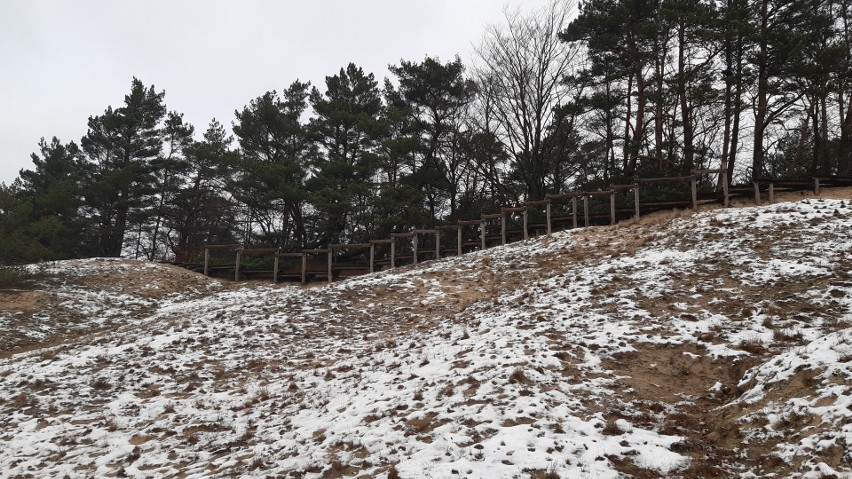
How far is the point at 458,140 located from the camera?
34125 millimetres

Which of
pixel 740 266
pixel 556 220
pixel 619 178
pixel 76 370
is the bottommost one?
pixel 76 370

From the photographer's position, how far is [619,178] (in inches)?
1001

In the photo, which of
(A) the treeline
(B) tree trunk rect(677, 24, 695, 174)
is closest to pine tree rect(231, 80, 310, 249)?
(A) the treeline

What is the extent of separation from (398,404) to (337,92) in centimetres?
3285

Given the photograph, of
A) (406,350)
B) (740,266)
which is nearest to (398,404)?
(406,350)

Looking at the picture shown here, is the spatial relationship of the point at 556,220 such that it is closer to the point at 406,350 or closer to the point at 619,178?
the point at 619,178

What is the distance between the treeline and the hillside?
12.4 metres

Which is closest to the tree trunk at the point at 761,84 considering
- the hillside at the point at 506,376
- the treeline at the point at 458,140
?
the treeline at the point at 458,140

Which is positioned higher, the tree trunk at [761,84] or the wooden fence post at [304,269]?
the tree trunk at [761,84]

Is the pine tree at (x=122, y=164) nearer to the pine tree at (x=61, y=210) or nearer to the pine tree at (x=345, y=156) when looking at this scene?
the pine tree at (x=61, y=210)

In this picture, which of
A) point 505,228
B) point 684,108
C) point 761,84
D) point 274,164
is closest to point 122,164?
point 274,164

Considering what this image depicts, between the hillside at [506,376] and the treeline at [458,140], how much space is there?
1245 cm

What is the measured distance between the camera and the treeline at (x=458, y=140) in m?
24.0

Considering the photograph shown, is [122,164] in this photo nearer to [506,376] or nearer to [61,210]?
[61,210]
